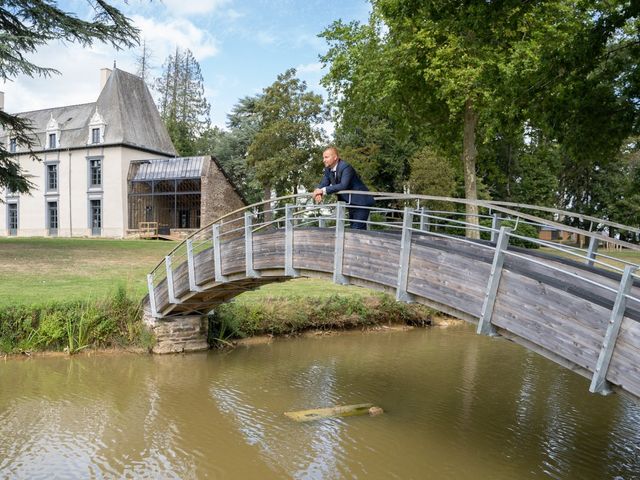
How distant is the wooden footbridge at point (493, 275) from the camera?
5422mm

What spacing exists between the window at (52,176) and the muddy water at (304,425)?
3374 centimetres

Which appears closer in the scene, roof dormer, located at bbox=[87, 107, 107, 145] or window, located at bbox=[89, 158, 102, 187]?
roof dormer, located at bbox=[87, 107, 107, 145]

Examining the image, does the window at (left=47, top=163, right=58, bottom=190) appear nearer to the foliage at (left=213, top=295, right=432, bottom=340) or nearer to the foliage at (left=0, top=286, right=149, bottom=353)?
the foliage at (left=0, top=286, right=149, bottom=353)

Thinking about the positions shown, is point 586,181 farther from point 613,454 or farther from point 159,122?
point 613,454

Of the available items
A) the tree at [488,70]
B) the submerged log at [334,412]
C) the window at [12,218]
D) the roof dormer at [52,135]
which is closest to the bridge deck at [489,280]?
the submerged log at [334,412]

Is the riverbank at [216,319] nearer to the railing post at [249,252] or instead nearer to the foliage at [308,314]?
the foliage at [308,314]

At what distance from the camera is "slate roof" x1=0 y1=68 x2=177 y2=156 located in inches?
1604

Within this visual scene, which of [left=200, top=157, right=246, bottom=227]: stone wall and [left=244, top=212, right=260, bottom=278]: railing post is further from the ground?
[left=244, top=212, right=260, bottom=278]: railing post

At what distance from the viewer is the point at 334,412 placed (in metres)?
9.92

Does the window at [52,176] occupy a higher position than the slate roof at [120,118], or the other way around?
the slate roof at [120,118]

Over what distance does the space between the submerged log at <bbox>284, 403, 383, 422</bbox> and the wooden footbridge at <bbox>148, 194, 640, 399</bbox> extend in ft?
7.65

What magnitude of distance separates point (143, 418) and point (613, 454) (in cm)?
728

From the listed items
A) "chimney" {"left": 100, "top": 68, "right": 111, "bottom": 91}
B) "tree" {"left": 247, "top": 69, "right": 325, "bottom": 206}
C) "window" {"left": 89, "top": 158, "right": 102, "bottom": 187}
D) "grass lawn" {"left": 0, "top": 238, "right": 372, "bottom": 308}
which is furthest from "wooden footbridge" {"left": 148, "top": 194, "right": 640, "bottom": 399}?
"chimney" {"left": 100, "top": 68, "right": 111, "bottom": 91}

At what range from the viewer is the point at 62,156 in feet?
139
